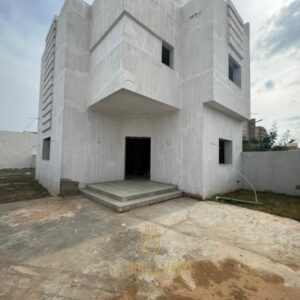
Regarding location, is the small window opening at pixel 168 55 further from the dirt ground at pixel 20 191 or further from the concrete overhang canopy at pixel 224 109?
the dirt ground at pixel 20 191

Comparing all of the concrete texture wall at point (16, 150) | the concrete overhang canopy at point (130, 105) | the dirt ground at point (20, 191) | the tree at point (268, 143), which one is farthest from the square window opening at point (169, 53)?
the concrete texture wall at point (16, 150)

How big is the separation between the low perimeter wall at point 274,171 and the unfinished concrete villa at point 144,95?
3.11ft

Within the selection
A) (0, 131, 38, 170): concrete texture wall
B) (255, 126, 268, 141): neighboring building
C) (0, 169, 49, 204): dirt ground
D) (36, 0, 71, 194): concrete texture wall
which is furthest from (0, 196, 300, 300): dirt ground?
(0, 131, 38, 170): concrete texture wall

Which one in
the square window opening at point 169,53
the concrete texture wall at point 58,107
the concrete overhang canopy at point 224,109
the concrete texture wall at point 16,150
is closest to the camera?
the concrete overhang canopy at point 224,109

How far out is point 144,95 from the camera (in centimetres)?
530

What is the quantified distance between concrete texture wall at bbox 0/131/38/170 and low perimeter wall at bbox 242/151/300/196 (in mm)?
18410

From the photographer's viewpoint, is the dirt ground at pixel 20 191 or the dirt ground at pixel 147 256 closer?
the dirt ground at pixel 147 256

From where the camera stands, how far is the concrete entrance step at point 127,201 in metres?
4.39

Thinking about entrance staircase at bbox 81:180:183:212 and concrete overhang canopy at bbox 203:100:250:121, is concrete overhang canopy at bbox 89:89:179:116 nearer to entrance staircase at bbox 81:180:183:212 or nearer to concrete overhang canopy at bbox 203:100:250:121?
concrete overhang canopy at bbox 203:100:250:121

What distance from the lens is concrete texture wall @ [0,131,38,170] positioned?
15938 millimetres

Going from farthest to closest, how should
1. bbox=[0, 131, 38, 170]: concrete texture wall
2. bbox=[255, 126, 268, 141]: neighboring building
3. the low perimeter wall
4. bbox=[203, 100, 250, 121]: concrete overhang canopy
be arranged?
bbox=[255, 126, 268, 141]: neighboring building
bbox=[0, 131, 38, 170]: concrete texture wall
the low perimeter wall
bbox=[203, 100, 250, 121]: concrete overhang canopy

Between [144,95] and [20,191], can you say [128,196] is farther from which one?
[20,191]

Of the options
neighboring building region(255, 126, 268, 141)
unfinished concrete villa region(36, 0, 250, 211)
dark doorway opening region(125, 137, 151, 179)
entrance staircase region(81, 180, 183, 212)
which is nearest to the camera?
entrance staircase region(81, 180, 183, 212)

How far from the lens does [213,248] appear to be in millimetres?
2629
